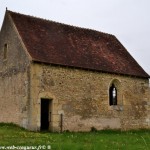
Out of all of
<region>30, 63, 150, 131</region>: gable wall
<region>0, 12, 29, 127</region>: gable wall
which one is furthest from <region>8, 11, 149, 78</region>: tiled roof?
<region>0, 12, 29, 127</region>: gable wall

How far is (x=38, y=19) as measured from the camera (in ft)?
96.8

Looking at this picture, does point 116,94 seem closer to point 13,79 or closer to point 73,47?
point 73,47

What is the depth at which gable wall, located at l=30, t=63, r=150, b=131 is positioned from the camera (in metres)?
25.2

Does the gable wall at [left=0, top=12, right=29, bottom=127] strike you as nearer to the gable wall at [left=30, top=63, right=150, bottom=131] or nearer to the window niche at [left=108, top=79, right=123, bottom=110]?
the gable wall at [left=30, top=63, right=150, bottom=131]

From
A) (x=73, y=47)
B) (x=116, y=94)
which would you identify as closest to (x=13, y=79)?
(x=73, y=47)

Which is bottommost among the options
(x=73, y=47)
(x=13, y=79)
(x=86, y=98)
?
(x=86, y=98)

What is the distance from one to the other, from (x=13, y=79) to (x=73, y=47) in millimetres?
5257

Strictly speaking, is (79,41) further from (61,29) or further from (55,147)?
(55,147)

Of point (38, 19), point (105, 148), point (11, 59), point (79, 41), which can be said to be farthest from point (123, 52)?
point (105, 148)

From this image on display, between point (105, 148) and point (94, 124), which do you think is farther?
point (94, 124)

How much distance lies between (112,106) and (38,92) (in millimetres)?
6666

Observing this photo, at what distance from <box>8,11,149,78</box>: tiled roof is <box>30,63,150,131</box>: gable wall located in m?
0.65

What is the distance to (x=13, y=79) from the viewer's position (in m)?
26.9

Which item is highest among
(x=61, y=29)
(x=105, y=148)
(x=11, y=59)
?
(x=61, y=29)
